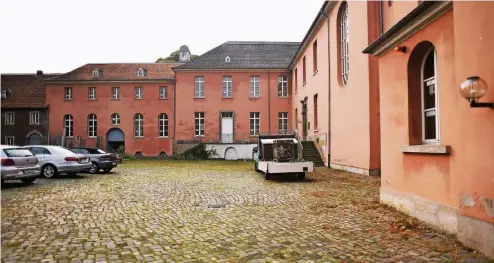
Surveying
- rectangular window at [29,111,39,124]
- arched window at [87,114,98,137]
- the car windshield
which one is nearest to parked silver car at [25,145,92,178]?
the car windshield

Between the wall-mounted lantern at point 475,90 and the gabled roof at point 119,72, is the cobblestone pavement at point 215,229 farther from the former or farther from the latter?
the gabled roof at point 119,72

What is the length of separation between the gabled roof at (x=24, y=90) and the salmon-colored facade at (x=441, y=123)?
38739 mm

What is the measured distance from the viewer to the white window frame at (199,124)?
1395 inches

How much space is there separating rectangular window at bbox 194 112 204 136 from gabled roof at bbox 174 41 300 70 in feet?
15.3

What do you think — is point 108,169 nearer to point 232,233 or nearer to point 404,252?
point 232,233

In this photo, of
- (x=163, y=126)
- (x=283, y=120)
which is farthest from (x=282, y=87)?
(x=163, y=126)

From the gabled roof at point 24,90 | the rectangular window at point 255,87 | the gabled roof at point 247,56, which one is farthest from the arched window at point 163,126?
the gabled roof at point 24,90

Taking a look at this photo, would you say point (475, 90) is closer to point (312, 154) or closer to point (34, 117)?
point (312, 154)

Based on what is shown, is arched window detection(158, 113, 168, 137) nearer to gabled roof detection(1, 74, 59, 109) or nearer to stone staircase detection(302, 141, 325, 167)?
gabled roof detection(1, 74, 59, 109)

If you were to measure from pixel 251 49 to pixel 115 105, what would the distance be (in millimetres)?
15156

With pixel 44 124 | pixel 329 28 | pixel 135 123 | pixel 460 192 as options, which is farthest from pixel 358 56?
pixel 44 124

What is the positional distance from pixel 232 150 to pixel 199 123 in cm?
469

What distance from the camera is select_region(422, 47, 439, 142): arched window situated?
6658 mm

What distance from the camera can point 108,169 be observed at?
18422 millimetres
